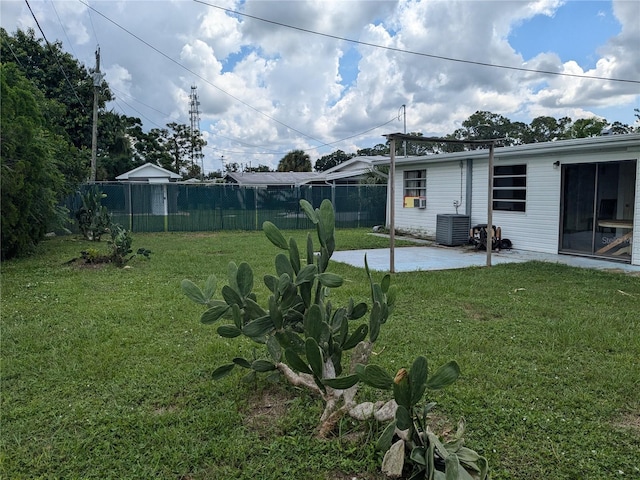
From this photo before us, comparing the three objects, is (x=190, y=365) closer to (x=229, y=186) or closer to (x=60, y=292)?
(x=60, y=292)

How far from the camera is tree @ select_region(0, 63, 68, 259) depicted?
26.0ft

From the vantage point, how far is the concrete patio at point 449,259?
8062 millimetres

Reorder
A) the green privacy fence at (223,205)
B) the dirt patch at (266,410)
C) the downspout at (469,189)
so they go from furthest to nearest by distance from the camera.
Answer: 1. the green privacy fence at (223,205)
2. the downspout at (469,189)
3. the dirt patch at (266,410)

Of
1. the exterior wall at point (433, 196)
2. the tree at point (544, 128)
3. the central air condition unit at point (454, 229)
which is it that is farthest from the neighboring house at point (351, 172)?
the tree at point (544, 128)

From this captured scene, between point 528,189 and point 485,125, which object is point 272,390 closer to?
point 528,189

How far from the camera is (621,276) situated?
7.02 m

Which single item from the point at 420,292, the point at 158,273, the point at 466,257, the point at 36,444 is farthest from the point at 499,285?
the point at 36,444

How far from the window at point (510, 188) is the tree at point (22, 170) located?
971 centimetres

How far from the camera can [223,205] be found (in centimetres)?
1570

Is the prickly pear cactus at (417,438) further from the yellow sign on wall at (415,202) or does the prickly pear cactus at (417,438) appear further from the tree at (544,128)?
the tree at (544,128)

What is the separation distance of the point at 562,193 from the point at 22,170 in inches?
405

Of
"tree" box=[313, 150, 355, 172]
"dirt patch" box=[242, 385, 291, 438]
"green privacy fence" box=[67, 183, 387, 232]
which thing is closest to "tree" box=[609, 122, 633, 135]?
"green privacy fence" box=[67, 183, 387, 232]

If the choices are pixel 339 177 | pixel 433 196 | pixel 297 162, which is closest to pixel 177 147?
pixel 297 162

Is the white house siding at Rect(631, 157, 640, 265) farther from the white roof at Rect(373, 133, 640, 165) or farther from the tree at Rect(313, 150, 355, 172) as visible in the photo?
the tree at Rect(313, 150, 355, 172)
